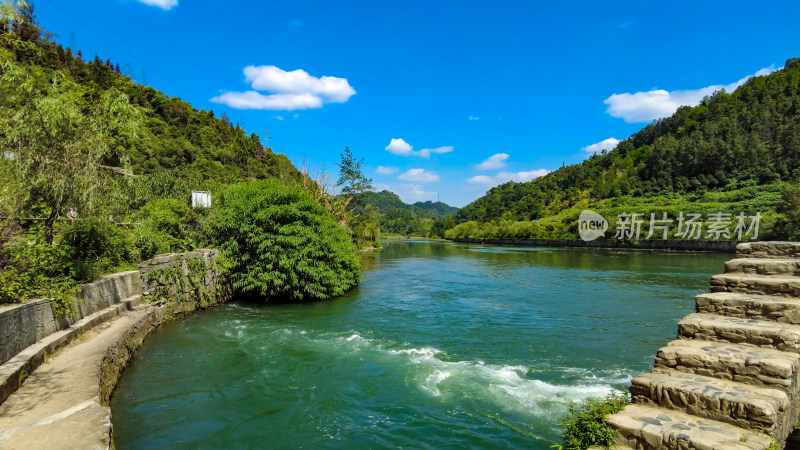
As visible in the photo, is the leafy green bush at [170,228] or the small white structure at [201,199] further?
the small white structure at [201,199]

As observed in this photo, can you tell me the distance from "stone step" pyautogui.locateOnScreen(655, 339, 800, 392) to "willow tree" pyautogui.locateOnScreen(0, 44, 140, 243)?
38.8ft

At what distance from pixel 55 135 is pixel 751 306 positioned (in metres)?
13.8

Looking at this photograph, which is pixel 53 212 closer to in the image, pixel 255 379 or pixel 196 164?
pixel 255 379

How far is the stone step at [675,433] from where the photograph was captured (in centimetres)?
388

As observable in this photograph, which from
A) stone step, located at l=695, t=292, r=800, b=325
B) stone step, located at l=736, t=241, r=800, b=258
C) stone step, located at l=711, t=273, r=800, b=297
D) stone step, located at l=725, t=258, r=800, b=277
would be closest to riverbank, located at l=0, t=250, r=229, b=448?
stone step, located at l=695, t=292, r=800, b=325

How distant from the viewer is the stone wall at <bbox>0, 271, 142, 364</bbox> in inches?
234

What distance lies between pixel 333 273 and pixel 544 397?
35.9ft

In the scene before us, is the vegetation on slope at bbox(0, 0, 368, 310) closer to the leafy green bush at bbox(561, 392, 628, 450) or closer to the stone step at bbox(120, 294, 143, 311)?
the stone step at bbox(120, 294, 143, 311)

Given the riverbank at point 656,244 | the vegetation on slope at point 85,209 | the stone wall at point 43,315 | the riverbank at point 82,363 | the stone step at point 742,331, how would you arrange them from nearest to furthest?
the riverbank at point 82,363
the stone step at point 742,331
the stone wall at point 43,315
the vegetation on slope at point 85,209
the riverbank at point 656,244

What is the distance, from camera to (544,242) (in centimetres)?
8056

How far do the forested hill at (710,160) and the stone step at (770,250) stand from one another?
7362 centimetres

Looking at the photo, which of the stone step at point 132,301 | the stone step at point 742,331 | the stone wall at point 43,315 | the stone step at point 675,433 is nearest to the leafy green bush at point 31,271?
the stone wall at point 43,315

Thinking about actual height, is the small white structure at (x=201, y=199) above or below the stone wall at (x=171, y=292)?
above

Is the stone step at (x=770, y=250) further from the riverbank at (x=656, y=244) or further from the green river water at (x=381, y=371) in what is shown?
the riverbank at (x=656, y=244)
